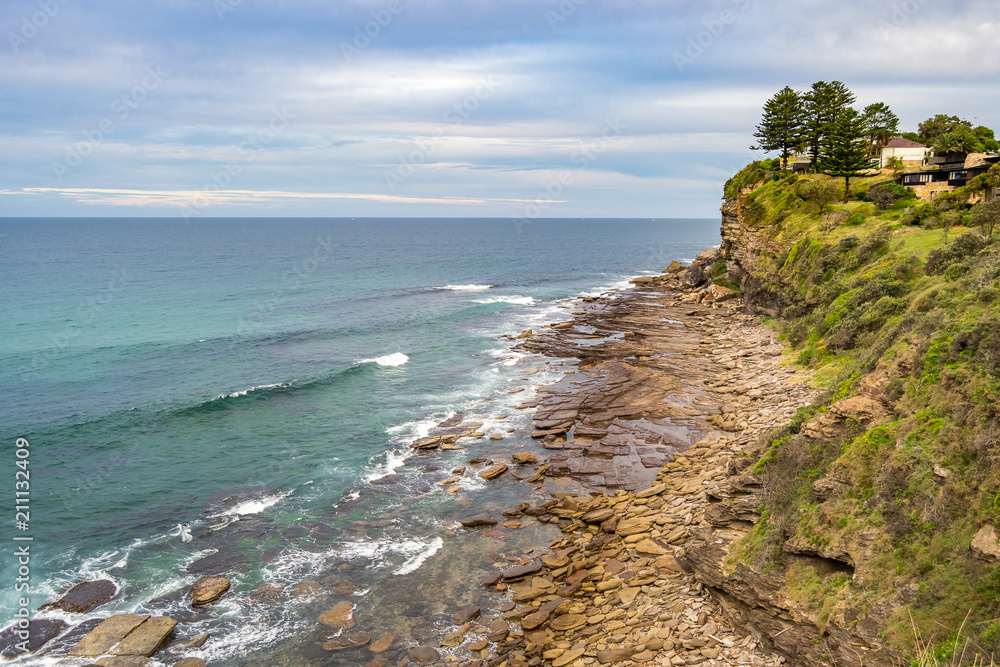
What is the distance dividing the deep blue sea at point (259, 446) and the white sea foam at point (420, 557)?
0.08m

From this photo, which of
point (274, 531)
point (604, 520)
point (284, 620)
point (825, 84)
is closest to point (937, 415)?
point (604, 520)

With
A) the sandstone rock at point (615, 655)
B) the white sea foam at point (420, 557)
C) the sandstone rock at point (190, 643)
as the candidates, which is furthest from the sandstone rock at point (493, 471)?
the sandstone rock at point (190, 643)

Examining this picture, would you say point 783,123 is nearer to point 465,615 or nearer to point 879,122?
point 879,122

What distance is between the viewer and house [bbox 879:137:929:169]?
70688 mm

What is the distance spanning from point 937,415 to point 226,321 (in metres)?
69.6

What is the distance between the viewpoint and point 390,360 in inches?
2073

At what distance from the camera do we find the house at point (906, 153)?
232 ft

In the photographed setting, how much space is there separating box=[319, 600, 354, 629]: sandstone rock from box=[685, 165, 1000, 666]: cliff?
11.9 meters

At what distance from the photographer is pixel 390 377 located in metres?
48.0

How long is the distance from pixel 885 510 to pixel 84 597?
26556 mm

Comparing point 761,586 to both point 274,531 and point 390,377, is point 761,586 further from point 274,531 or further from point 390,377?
point 390,377

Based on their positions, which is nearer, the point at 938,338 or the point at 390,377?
the point at 938,338

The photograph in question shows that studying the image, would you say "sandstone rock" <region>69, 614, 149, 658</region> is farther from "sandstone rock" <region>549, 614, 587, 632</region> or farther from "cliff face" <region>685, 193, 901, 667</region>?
"cliff face" <region>685, 193, 901, 667</region>

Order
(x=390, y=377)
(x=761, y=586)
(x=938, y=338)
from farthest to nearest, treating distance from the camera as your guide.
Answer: (x=390, y=377) < (x=938, y=338) < (x=761, y=586)
